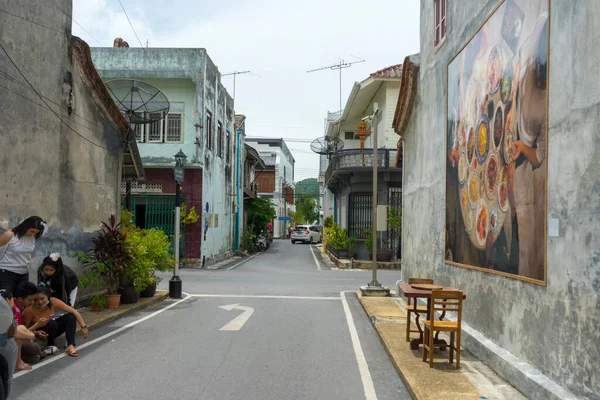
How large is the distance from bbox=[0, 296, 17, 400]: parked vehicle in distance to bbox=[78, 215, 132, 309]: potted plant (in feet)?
22.3

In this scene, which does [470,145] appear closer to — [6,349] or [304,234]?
[6,349]

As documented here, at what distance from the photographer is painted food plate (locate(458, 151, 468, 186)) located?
806cm

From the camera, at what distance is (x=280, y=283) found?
17.5m

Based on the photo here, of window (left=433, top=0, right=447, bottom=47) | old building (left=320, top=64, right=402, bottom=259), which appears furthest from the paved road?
old building (left=320, top=64, right=402, bottom=259)

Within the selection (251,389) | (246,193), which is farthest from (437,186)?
(246,193)

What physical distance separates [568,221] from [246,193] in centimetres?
3509

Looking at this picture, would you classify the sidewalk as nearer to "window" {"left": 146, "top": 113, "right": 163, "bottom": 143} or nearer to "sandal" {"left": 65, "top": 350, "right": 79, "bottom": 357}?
"sandal" {"left": 65, "top": 350, "right": 79, "bottom": 357}

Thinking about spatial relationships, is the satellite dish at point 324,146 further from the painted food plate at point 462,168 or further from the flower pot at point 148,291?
the painted food plate at point 462,168

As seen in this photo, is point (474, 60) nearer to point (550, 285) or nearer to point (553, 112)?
point (553, 112)

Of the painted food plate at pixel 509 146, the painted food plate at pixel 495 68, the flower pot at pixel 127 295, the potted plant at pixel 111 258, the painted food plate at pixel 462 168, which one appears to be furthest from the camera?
the flower pot at pixel 127 295

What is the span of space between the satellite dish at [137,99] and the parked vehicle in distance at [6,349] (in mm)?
10398

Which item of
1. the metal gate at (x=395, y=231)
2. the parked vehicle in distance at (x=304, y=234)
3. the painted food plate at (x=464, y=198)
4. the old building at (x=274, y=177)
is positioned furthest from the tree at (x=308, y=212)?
the painted food plate at (x=464, y=198)

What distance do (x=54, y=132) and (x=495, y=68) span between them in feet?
24.8

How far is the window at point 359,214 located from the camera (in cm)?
2664
